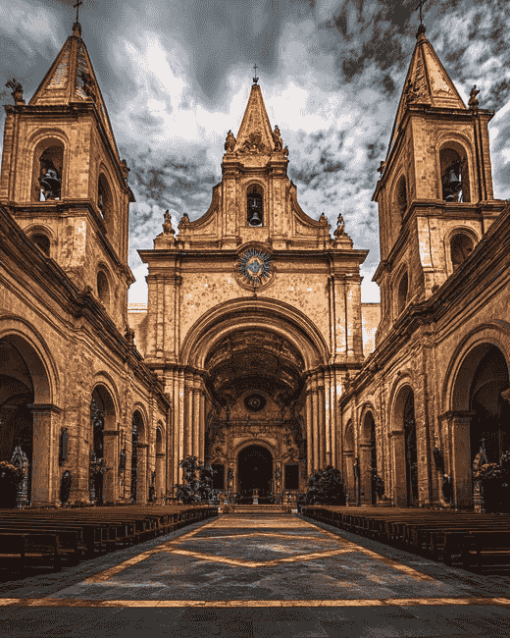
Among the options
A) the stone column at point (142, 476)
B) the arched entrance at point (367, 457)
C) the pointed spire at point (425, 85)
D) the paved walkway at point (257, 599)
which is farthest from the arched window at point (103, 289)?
the paved walkway at point (257, 599)

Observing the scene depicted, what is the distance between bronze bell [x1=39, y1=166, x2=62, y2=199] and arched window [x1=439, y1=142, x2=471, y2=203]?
13.9 metres

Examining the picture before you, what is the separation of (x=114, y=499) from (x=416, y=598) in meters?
17.1

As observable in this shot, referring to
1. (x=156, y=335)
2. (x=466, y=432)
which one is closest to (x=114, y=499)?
(x=466, y=432)

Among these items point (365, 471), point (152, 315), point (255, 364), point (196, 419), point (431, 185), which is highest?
point (431, 185)

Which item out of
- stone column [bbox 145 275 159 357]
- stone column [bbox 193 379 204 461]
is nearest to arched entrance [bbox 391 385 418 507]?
stone column [bbox 193 379 204 461]

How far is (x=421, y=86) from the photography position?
79.0 ft

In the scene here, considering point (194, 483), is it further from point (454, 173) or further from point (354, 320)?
point (454, 173)

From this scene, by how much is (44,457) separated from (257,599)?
1143cm

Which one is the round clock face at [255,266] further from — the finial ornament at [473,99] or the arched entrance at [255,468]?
the arched entrance at [255,468]

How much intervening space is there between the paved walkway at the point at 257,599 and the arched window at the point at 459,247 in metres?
15.3

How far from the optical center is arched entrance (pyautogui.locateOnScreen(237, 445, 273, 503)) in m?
48.5

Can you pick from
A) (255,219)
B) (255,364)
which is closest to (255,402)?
(255,364)

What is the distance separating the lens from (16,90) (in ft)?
74.5

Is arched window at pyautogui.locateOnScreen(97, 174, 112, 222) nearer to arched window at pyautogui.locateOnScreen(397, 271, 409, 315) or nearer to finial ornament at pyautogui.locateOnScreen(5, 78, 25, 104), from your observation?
finial ornament at pyautogui.locateOnScreen(5, 78, 25, 104)
